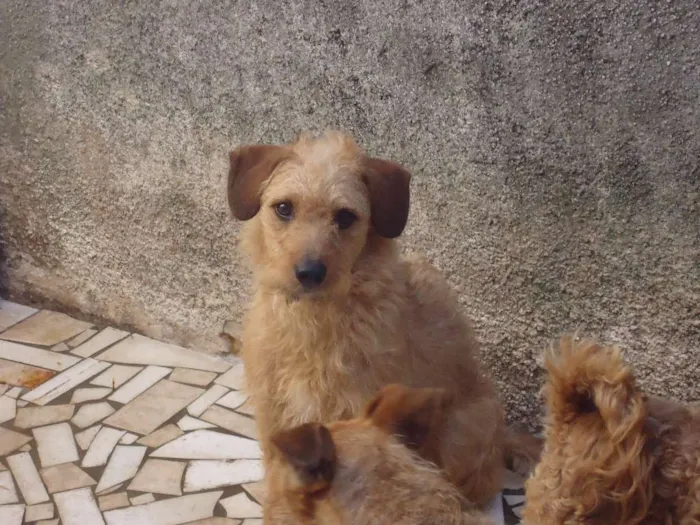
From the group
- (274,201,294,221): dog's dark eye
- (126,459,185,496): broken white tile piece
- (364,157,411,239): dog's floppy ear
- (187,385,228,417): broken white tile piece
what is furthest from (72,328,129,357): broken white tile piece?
(364,157,411,239): dog's floppy ear

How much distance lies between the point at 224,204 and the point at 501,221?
1622 mm

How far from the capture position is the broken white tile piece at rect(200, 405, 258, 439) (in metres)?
4.25

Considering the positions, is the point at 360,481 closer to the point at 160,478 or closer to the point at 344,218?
the point at 344,218

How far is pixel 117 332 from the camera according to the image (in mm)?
5270

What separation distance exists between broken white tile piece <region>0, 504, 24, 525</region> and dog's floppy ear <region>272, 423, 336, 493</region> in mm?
2065

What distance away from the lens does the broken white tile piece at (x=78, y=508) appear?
11.8 ft

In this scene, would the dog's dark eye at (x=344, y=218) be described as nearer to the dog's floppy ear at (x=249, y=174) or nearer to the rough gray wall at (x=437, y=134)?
the dog's floppy ear at (x=249, y=174)

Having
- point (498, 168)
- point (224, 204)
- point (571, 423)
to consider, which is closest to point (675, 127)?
point (498, 168)

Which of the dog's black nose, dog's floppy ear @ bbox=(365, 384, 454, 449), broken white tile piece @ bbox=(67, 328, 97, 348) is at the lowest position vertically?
broken white tile piece @ bbox=(67, 328, 97, 348)

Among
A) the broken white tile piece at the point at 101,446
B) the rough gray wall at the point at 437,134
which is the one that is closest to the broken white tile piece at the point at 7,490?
the broken white tile piece at the point at 101,446

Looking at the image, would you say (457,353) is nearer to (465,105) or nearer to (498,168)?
(498,168)

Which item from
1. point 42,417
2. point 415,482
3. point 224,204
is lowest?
point 42,417

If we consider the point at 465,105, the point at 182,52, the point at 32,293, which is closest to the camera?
the point at 465,105

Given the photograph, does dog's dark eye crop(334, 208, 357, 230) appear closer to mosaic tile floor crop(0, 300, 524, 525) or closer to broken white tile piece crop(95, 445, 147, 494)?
mosaic tile floor crop(0, 300, 524, 525)
